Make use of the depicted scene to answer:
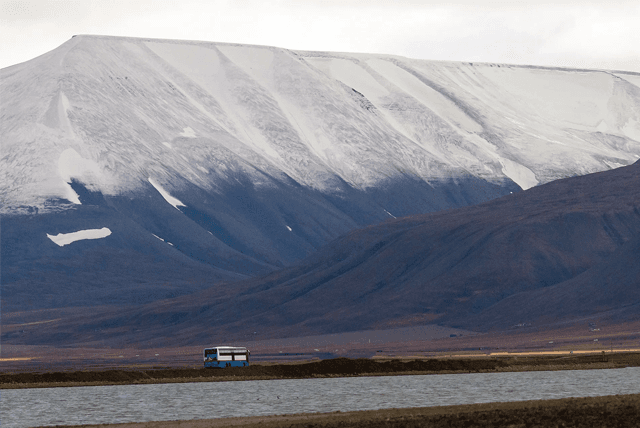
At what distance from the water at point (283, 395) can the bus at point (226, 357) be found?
23.4 ft

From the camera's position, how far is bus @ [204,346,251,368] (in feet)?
350

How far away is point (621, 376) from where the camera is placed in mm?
95938

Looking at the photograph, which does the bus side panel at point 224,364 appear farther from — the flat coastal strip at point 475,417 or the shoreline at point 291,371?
the flat coastal strip at point 475,417

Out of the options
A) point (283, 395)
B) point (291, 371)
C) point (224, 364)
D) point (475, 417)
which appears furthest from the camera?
point (224, 364)

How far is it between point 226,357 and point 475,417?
5778cm

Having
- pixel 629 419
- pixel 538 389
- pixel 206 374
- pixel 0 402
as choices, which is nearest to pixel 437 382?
pixel 538 389

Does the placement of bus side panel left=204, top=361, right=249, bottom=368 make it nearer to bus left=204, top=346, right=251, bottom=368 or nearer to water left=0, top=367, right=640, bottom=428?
bus left=204, top=346, right=251, bottom=368

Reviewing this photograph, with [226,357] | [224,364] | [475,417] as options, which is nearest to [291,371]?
[224,364]

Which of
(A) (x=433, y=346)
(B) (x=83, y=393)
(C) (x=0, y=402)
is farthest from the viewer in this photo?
(A) (x=433, y=346)

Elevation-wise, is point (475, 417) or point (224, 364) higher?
point (224, 364)

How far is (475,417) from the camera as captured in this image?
172 feet

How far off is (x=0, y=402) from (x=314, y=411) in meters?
26.6

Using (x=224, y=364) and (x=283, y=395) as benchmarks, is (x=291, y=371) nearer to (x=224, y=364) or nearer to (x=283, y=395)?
(x=224, y=364)

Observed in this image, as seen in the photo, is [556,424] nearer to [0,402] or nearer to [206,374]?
[0,402]
